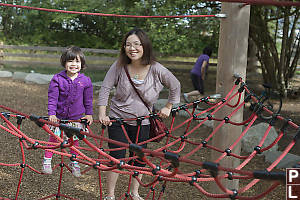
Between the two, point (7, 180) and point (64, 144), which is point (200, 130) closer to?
point (7, 180)

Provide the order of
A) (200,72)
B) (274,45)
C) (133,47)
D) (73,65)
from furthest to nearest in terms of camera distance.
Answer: (274,45)
(200,72)
(73,65)
(133,47)

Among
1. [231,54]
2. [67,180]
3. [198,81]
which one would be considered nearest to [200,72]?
[198,81]

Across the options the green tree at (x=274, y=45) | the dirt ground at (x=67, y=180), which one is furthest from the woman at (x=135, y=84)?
the green tree at (x=274, y=45)

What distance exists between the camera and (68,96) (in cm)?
243

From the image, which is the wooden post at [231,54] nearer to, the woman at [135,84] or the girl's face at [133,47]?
the woman at [135,84]

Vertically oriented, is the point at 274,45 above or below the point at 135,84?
above

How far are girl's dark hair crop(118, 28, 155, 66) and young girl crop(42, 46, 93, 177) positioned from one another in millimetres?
317

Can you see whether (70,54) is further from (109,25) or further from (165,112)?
(109,25)

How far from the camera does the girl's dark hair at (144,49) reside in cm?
212

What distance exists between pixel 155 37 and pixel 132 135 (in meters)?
4.86

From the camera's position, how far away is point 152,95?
223 centimetres

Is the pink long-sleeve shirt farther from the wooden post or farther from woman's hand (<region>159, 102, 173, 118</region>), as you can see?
the wooden post

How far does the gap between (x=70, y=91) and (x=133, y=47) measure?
58 centimetres

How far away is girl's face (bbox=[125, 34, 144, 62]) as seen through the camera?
211 cm
